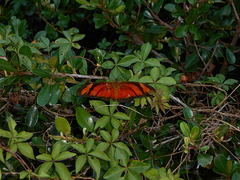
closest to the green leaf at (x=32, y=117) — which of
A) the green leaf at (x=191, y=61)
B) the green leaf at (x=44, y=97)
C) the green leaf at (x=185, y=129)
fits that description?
the green leaf at (x=44, y=97)

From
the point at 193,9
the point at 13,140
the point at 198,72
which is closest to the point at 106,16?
the point at 193,9

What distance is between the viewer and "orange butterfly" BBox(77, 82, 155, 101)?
102 centimetres

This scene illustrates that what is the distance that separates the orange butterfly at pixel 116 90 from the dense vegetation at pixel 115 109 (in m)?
0.05

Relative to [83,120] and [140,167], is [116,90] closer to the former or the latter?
[83,120]

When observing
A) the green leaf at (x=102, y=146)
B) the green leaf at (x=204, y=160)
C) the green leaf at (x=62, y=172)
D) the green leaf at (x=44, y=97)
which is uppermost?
the green leaf at (x=44, y=97)

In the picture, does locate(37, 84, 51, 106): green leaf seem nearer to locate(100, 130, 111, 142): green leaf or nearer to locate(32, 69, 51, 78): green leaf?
locate(32, 69, 51, 78): green leaf

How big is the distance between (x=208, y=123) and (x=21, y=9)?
1.56 m

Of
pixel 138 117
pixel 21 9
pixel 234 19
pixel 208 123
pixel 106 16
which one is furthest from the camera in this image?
pixel 21 9

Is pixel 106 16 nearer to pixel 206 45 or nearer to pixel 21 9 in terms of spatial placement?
pixel 206 45

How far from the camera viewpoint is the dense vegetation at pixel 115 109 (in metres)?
1.00

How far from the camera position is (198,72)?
179 cm

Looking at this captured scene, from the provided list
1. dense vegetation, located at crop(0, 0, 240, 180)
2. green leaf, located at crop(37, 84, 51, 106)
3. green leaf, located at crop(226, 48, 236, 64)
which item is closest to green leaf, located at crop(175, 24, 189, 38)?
dense vegetation, located at crop(0, 0, 240, 180)

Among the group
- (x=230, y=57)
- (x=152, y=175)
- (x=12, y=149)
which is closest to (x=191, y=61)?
(x=230, y=57)

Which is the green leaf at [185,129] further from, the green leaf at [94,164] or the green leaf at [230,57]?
the green leaf at [230,57]
